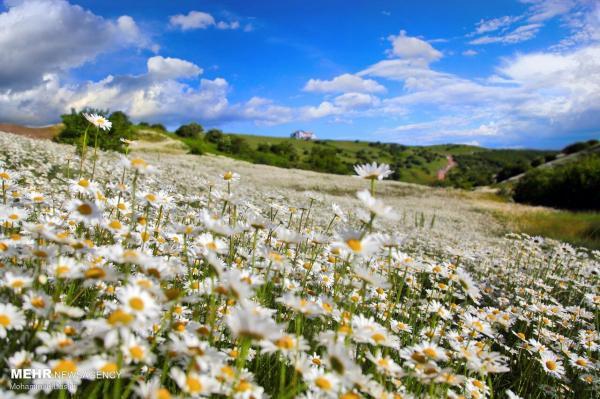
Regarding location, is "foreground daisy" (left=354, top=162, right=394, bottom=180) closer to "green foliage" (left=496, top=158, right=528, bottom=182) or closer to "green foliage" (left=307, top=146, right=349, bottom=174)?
"green foliage" (left=496, top=158, right=528, bottom=182)

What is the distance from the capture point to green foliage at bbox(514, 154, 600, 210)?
40.2 metres

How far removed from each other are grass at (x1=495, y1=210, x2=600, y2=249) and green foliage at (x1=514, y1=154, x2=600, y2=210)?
45.6 feet

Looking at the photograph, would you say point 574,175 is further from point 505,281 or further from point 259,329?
point 259,329

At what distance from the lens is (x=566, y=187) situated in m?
43.2

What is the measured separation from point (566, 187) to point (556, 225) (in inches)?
847

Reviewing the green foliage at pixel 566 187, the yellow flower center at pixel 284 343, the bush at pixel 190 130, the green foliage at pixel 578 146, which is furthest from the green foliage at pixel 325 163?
the yellow flower center at pixel 284 343

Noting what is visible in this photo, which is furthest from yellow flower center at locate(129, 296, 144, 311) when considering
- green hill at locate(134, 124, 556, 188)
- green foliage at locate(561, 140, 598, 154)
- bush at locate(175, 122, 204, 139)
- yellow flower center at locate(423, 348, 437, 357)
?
bush at locate(175, 122, 204, 139)

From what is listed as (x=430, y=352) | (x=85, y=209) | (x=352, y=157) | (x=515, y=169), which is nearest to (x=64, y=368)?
(x=85, y=209)

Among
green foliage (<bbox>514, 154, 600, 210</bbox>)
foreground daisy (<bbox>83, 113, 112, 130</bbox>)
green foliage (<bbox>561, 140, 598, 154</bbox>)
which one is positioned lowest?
green foliage (<bbox>514, 154, 600, 210</bbox>)

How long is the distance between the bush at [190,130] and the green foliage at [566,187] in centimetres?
7965

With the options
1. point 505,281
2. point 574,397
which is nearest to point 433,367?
point 574,397

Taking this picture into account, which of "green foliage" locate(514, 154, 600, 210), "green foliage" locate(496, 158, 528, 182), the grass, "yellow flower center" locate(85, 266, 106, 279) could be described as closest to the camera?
"yellow flower center" locate(85, 266, 106, 279)

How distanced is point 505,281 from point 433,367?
777cm

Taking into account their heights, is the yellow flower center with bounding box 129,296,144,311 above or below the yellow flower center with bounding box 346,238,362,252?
below
